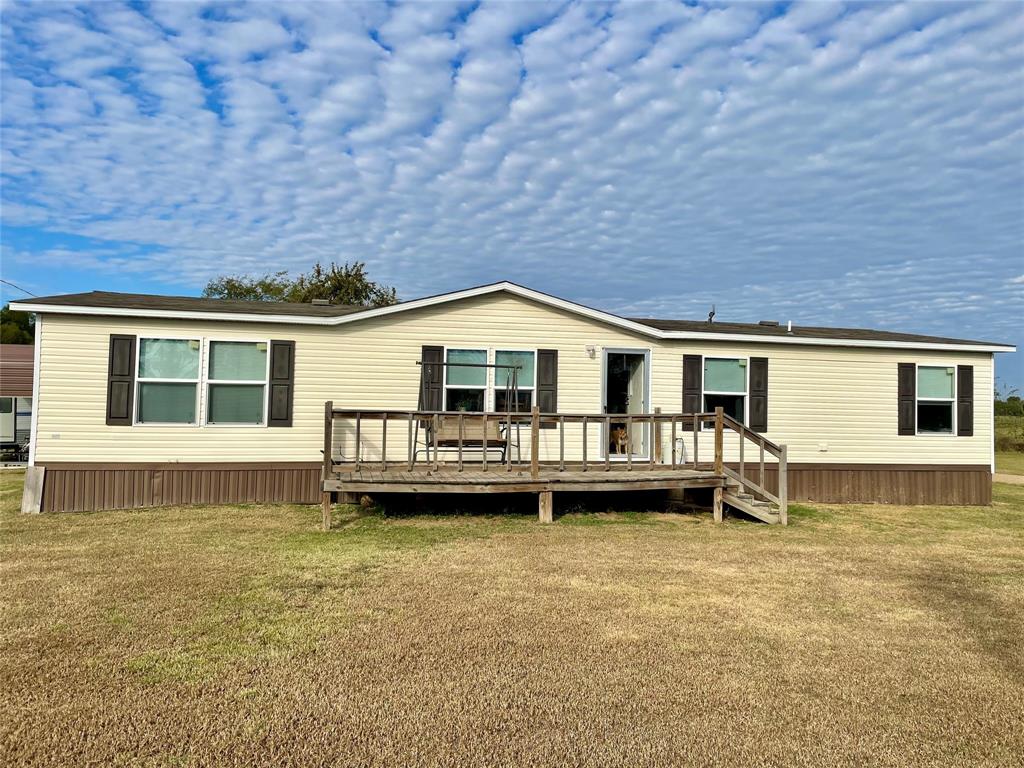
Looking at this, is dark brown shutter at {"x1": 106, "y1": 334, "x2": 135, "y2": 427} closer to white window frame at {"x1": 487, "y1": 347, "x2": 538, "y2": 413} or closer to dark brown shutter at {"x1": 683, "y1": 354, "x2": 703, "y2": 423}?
white window frame at {"x1": 487, "y1": 347, "x2": 538, "y2": 413}

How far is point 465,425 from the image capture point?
32.1 feet

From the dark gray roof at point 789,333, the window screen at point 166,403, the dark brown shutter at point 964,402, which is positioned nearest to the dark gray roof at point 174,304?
the window screen at point 166,403

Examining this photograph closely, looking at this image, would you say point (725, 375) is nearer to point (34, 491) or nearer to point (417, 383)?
point (417, 383)

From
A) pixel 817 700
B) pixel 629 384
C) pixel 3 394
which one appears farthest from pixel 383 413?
pixel 3 394

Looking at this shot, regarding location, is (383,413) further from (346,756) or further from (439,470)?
(346,756)

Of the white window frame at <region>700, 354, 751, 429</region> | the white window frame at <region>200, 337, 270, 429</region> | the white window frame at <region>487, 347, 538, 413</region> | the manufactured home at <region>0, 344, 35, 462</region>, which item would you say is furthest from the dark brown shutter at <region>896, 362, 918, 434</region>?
the manufactured home at <region>0, 344, 35, 462</region>

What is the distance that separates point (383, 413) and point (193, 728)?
5421mm

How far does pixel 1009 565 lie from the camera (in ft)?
23.0

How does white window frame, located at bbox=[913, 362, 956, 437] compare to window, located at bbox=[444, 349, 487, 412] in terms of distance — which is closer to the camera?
window, located at bbox=[444, 349, 487, 412]

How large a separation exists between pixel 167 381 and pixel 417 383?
3.46 meters

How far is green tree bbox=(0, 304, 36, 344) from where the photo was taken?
125ft

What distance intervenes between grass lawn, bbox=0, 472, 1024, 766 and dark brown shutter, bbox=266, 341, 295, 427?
2.60 m

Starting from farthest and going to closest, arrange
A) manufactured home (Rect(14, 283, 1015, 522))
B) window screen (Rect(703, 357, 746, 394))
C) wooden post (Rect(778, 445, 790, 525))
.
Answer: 1. window screen (Rect(703, 357, 746, 394))
2. manufactured home (Rect(14, 283, 1015, 522))
3. wooden post (Rect(778, 445, 790, 525))

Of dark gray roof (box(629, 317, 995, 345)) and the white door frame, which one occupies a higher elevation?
dark gray roof (box(629, 317, 995, 345))
